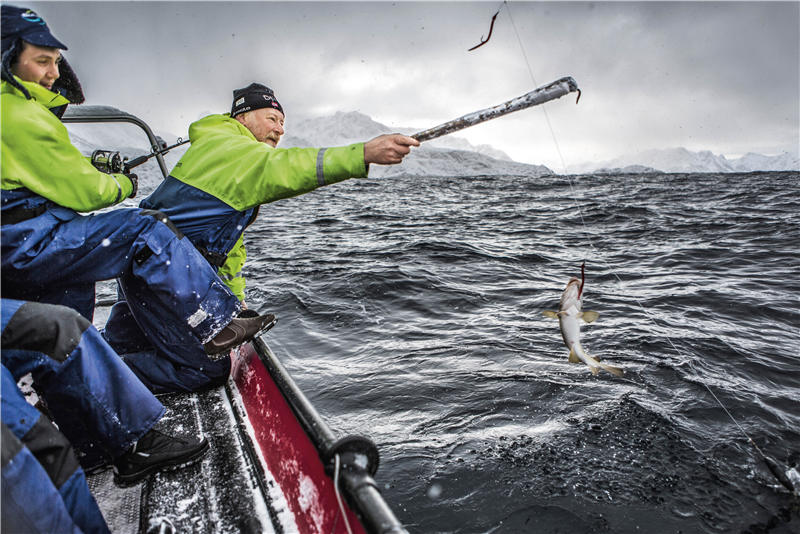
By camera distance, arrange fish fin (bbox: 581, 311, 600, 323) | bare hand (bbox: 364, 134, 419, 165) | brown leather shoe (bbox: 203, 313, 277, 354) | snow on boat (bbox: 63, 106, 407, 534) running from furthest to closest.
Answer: fish fin (bbox: 581, 311, 600, 323)
brown leather shoe (bbox: 203, 313, 277, 354)
bare hand (bbox: 364, 134, 419, 165)
snow on boat (bbox: 63, 106, 407, 534)

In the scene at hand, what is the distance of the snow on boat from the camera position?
1.72 metres

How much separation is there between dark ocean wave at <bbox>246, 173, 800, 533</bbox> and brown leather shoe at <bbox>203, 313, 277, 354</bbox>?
1.56m

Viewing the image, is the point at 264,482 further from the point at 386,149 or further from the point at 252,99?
the point at 252,99

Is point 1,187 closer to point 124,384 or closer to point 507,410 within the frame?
point 124,384

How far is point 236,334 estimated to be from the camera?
285 centimetres

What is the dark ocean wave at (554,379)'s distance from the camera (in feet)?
10.7

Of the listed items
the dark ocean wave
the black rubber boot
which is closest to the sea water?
the dark ocean wave

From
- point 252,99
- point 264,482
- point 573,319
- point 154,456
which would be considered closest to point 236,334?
point 154,456

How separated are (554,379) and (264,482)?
3447mm

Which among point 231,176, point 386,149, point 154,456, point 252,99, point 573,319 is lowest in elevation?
point 573,319

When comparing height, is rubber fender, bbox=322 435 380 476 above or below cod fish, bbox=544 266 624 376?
above

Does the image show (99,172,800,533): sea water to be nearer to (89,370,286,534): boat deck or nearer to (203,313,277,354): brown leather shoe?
(89,370,286,534): boat deck

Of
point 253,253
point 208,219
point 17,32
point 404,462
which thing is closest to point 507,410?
point 404,462

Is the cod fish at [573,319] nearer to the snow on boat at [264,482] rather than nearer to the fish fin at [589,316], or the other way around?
the fish fin at [589,316]
